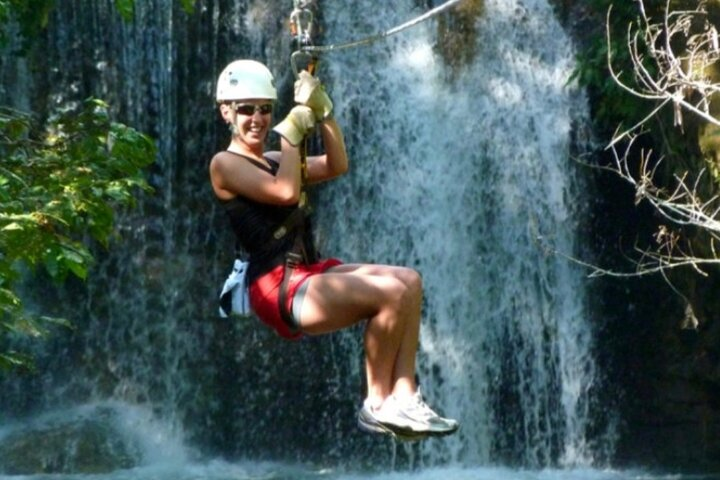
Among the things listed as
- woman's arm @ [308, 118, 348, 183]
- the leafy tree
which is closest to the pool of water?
the leafy tree

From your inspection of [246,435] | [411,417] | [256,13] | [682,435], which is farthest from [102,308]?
[411,417]

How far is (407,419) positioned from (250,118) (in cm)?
126

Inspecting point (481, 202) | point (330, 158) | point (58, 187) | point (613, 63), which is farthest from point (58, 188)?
point (481, 202)

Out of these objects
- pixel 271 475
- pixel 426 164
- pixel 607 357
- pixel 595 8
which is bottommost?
pixel 271 475

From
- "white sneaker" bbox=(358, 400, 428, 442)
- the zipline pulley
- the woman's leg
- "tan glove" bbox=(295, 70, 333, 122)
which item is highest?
the zipline pulley

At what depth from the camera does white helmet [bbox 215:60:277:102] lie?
6234mm

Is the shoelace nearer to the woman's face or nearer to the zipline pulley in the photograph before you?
the woman's face

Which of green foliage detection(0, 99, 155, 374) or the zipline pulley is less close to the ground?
the zipline pulley

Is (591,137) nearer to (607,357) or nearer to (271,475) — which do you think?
(607,357)

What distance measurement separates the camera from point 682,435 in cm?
1627

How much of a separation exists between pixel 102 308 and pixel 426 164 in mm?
3509

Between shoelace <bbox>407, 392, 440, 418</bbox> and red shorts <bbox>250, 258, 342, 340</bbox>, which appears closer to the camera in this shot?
shoelace <bbox>407, 392, 440, 418</bbox>

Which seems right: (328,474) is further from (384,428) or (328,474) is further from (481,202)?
(384,428)

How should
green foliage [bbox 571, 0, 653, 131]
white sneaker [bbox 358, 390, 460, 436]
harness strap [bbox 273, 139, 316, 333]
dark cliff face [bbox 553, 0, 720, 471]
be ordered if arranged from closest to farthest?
white sneaker [bbox 358, 390, 460, 436], harness strap [bbox 273, 139, 316, 333], green foliage [bbox 571, 0, 653, 131], dark cliff face [bbox 553, 0, 720, 471]
